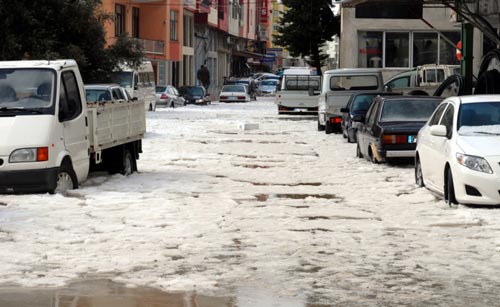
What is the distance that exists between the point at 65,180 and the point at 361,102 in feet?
47.6

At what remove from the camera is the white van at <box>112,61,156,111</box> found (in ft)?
135

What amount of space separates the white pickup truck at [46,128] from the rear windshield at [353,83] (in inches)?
675

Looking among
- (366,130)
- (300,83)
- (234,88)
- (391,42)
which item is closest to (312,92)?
(300,83)

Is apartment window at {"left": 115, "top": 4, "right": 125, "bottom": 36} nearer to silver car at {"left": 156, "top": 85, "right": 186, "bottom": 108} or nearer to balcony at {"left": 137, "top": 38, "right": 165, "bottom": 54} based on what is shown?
balcony at {"left": 137, "top": 38, "right": 165, "bottom": 54}

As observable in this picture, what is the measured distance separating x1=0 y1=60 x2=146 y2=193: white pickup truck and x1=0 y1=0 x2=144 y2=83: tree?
19.0m

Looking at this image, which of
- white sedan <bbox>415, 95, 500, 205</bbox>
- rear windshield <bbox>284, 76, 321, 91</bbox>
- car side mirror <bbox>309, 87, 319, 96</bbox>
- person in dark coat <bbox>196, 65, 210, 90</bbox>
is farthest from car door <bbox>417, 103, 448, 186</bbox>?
person in dark coat <bbox>196, 65, 210, 90</bbox>

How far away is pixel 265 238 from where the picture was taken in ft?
34.9

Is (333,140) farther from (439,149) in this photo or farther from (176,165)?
(439,149)

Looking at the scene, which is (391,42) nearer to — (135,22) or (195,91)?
(195,91)

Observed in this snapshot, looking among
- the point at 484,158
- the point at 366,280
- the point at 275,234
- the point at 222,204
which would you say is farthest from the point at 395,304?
the point at 222,204

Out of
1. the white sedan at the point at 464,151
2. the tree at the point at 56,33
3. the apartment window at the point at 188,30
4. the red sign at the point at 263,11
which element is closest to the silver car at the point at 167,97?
the tree at the point at 56,33

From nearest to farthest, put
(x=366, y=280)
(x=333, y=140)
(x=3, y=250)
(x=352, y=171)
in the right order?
(x=366, y=280), (x=3, y=250), (x=352, y=171), (x=333, y=140)

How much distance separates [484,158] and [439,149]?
1.35 m

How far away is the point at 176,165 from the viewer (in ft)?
65.3
